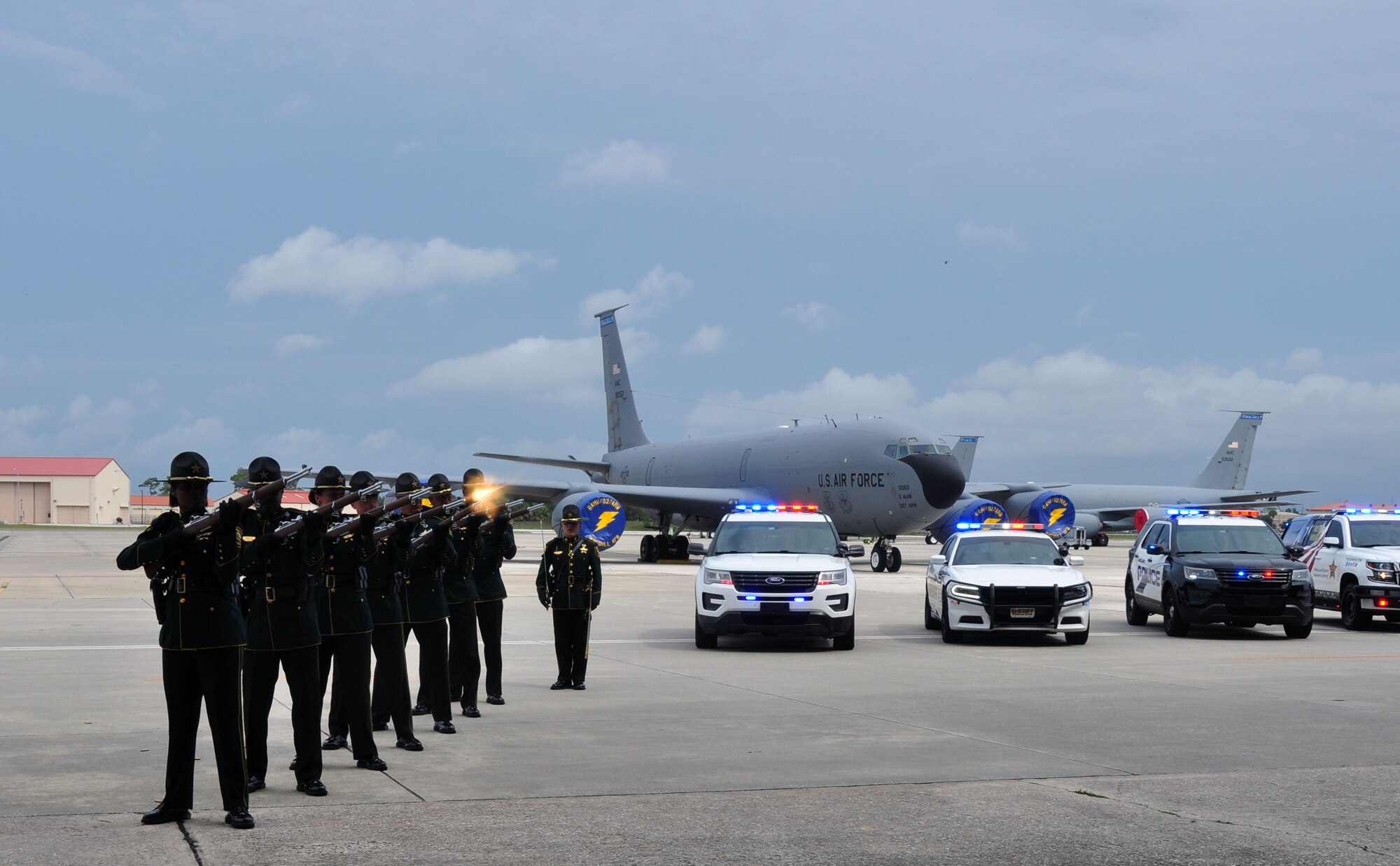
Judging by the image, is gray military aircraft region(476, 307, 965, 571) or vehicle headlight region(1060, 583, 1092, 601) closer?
vehicle headlight region(1060, 583, 1092, 601)

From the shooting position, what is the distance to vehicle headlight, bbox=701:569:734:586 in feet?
→ 58.4

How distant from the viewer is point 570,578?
1382 centimetres

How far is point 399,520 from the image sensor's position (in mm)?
10078

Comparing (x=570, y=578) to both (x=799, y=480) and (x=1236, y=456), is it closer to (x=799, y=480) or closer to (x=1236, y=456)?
(x=799, y=480)

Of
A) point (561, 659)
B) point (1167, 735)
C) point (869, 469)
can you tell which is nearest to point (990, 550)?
point (561, 659)

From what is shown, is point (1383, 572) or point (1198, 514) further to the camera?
point (1198, 514)

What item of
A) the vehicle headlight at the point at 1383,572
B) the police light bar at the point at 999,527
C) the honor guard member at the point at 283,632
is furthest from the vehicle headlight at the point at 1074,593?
the honor guard member at the point at 283,632

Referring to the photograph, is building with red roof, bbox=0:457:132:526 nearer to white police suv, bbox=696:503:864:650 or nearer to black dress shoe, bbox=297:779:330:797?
white police suv, bbox=696:503:864:650

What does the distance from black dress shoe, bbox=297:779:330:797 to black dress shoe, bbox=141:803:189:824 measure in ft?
2.90

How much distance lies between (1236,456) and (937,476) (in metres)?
56.0

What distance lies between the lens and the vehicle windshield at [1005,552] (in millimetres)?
20078

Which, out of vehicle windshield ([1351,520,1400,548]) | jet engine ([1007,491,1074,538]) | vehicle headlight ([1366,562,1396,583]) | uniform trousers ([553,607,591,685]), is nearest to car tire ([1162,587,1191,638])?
vehicle headlight ([1366,562,1396,583])

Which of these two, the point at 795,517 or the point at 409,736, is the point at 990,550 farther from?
the point at 409,736

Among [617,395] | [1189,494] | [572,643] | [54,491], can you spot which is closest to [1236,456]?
[1189,494]
